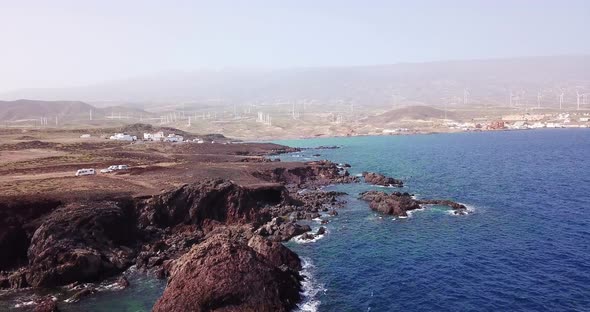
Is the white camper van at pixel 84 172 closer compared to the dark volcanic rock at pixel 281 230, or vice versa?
the dark volcanic rock at pixel 281 230

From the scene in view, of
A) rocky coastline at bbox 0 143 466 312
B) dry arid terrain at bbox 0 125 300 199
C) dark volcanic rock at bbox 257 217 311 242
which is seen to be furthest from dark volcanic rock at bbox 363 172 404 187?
dark volcanic rock at bbox 257 217 311 242

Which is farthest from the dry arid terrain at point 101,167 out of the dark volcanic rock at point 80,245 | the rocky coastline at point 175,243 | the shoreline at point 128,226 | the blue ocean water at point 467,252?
the blue ocean water at point 467,252

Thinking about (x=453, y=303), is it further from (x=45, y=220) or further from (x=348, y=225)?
(x=45, y=220)

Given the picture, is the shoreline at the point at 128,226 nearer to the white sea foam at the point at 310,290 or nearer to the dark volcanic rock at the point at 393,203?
the white sea foam at the point at 310,290

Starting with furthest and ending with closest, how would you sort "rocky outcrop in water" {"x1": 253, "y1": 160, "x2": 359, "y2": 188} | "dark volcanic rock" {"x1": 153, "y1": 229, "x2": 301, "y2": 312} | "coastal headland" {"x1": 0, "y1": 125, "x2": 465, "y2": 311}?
"rocky outcrop in water" {"x1": 253, "y1": 160, "x2": 359, "y2": 188}
"coastal headland" {"x1": 0, "y1": 125, "x2": 465, "y2": 311}
"dark volcanic rock" {"x1": 153, "y1": 229, "x2": 301, "y2": 312}

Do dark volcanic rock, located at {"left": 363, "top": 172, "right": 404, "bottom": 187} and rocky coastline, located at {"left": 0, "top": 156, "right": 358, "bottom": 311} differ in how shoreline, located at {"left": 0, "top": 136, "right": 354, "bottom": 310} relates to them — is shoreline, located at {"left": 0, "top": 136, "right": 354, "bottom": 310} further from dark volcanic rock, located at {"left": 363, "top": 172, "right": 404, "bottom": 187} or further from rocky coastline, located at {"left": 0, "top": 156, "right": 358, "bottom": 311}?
dark volcanic rock, located at {"left": 363, "top": 172, "right": 404, "bottom": 187}

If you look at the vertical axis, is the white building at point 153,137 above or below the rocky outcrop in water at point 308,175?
above

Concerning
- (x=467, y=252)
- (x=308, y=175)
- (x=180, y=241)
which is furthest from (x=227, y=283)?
(x=308, y=175)
